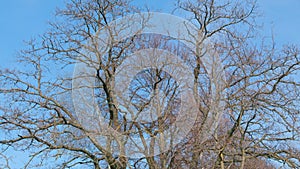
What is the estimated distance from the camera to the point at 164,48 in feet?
30.5

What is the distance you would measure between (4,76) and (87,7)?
2.32 m

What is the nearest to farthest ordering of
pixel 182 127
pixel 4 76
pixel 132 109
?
pixel 182 127 < pixel 132 109 < pixel 4 76

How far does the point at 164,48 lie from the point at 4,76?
3367 millimetres

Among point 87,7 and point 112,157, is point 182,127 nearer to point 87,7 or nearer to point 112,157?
point 112,157

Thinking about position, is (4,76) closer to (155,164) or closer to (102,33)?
(102,33)

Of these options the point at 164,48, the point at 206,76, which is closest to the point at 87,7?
the point at 164,48

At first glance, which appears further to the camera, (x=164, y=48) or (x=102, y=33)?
(x=102, y=33)

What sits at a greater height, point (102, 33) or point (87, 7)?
point (87, 7)

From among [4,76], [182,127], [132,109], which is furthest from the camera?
[4,76]

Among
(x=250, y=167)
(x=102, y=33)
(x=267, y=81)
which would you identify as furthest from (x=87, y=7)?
(x=250, y=167)

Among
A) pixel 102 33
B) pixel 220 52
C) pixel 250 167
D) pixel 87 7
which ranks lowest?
pixel 250 167

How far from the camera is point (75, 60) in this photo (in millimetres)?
9898

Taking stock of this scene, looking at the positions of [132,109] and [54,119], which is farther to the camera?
[54,119]

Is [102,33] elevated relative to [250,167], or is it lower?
elevated
